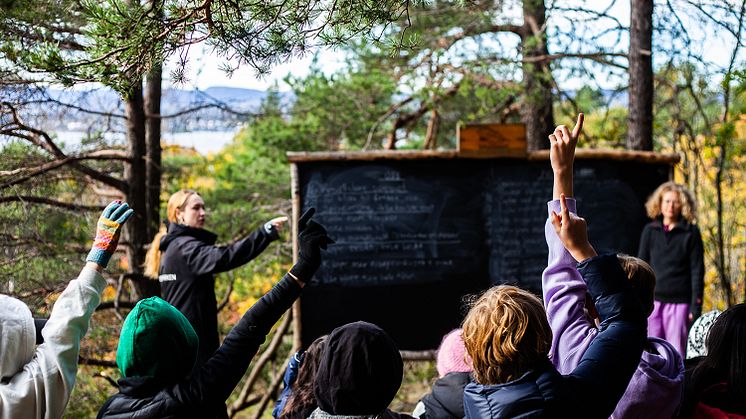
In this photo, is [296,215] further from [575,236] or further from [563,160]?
[575,236]

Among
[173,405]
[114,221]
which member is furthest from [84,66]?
[173,405]

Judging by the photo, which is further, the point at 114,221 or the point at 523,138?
the point at 523,138

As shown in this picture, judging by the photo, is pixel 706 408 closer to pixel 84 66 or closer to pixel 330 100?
pixel 84 66

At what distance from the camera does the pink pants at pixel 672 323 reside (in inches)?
185

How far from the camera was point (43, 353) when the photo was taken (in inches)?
75.6

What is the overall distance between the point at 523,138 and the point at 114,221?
3.55m

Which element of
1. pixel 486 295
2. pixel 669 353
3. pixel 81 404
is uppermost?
pixel 486 295

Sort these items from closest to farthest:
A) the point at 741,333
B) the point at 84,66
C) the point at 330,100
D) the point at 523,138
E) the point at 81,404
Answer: the point at 741,333, the point at 84,66, the point at 523,138, the point at 81,404, the point at 330,100

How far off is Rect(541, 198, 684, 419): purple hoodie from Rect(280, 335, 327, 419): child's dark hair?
67cm

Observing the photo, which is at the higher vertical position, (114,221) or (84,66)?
(84,66)

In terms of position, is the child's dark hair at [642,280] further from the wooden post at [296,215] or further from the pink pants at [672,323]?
the wooden post at [296,215]

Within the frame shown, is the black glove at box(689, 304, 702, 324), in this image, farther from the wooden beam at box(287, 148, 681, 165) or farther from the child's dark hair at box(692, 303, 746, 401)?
the child's dark hair at box(692, 303, 746, 401)

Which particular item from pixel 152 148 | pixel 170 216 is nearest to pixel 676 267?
pixel 170 216

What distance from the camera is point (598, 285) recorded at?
1.80 metres
